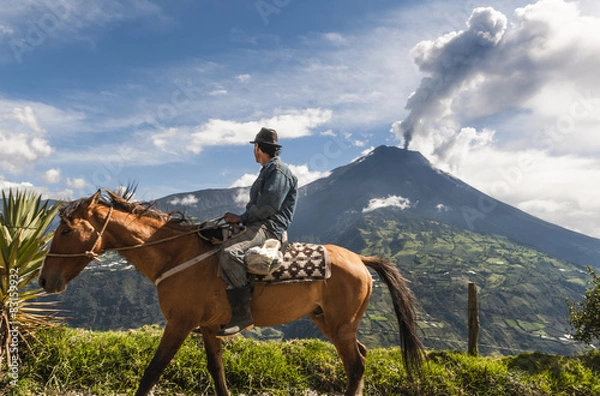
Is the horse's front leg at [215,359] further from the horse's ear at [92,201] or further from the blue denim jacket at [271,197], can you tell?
the horse's ear at [92,201]

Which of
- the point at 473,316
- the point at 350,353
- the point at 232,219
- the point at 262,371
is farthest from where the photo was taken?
the point at 473,316

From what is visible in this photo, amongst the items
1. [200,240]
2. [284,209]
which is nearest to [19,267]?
[200,240]

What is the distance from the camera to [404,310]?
5844 millimetres


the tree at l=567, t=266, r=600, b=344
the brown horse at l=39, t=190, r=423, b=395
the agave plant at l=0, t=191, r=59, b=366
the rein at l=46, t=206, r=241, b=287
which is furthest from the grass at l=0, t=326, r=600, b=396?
the tree at l=567, t=266, r=600, b=344

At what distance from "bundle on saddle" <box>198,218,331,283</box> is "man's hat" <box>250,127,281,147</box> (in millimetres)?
1171

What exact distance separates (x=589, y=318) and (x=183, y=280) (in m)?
11.0

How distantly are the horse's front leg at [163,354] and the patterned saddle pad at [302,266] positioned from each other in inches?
40.8

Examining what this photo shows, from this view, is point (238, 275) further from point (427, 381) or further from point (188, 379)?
point (427, 381)

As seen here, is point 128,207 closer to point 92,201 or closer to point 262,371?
point 92,201

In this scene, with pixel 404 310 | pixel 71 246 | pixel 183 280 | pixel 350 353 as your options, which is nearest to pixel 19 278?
pixel 71 246

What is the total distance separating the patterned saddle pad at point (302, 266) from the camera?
4695 mm

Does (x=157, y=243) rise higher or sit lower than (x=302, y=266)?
higher

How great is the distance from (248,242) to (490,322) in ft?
622

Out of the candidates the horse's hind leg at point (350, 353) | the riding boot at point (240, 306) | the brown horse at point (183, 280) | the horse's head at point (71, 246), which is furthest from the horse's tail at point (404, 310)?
the horse's head at point (71, 246)
